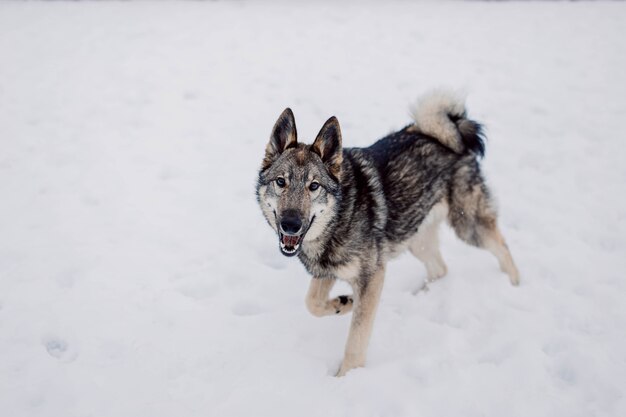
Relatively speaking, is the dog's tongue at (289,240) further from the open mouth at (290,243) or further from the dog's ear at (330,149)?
the dog's ear at (330,149)

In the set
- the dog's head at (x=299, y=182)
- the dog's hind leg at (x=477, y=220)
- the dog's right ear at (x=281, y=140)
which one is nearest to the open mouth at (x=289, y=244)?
the dog's head at (x=299, y=182)

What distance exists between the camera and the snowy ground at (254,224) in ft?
11.6

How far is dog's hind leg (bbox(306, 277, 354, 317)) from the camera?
12.8ft

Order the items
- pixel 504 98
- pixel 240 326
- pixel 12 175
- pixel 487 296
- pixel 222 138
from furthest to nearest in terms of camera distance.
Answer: pixel 504 98 → pixel 222 138 → pixel 12 175 → pixel 487 296 → pixel 240 326

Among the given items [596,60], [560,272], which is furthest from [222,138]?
[596,60]

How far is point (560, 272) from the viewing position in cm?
464

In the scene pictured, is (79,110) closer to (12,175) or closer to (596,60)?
(12,175)

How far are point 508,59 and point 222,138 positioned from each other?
5.62 m

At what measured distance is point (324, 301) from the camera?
3953 millimetres

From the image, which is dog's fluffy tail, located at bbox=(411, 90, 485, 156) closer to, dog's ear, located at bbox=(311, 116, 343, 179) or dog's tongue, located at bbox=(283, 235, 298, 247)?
dog's ear, located at bbox=(311, 116, 343, 179)

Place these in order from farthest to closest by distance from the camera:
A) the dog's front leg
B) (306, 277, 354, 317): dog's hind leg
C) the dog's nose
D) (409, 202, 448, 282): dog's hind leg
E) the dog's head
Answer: (409, 202, 448, 282): dog's hind leg < (306, 277, 354, 317): dog's hind leg < the dog's front leg < the dog's head < the dog's nose

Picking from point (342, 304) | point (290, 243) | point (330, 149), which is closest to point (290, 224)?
point (290, 243)

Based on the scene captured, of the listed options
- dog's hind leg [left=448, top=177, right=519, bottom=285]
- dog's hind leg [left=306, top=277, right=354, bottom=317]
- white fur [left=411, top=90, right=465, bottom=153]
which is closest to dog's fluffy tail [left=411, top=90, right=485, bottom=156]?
white fur [left=411, top=90, right=465, bottom=153]

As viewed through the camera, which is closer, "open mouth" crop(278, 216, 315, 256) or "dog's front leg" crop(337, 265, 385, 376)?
"open mouth" crop(278, 216, 315, 256)
